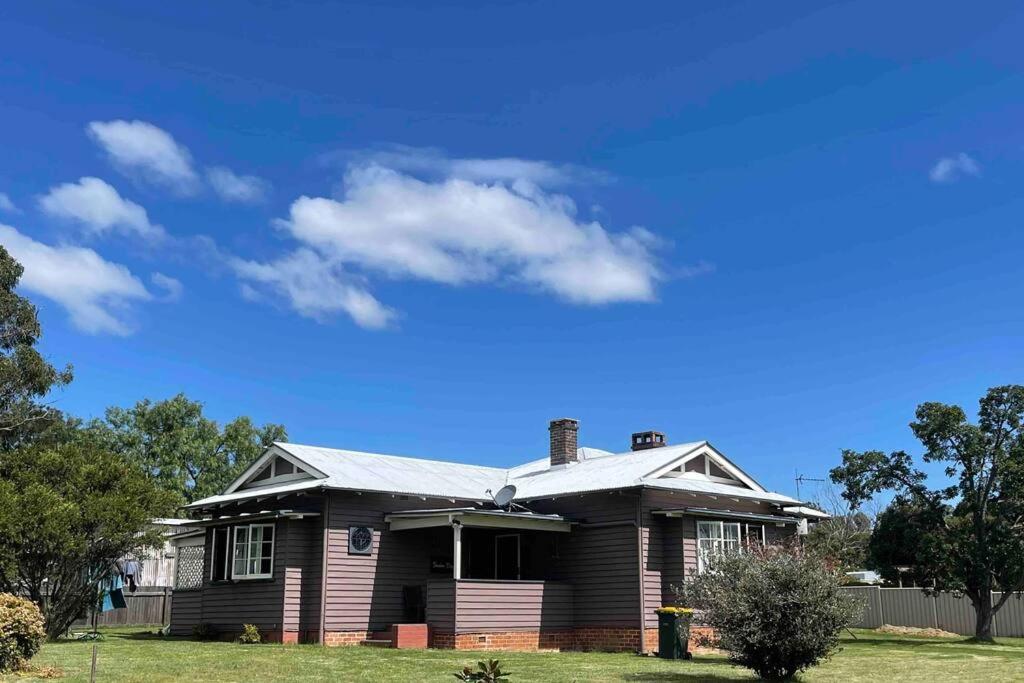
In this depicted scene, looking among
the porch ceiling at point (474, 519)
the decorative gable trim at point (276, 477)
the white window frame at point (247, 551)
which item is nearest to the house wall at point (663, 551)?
the porch ceiling at point (474, 519)

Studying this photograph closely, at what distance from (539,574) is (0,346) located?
2181cm

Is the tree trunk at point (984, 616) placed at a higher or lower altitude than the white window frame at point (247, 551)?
lower

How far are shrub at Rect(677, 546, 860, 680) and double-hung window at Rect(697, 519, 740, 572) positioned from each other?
29.0 feet

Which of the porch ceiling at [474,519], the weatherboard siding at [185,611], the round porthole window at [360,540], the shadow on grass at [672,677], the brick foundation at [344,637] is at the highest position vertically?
the porch ceiling at [474,519]

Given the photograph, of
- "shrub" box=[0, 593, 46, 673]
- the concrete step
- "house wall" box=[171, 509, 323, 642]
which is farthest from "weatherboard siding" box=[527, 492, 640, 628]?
"shrub" box=[0, 593, 46, 673]

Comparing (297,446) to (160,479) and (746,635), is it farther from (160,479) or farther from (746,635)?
(160,479)

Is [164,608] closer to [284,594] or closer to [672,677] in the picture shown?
[284,594]

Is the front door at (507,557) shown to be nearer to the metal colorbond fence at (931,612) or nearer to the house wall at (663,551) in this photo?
the house wall at (663,551)

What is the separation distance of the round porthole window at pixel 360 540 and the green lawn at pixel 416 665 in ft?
8.64

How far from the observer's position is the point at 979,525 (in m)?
26.3

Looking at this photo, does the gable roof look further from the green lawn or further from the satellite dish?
the green lawn

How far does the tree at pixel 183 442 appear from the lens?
55375mm

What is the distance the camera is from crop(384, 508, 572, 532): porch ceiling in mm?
21953

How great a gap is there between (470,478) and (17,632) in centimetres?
1493
